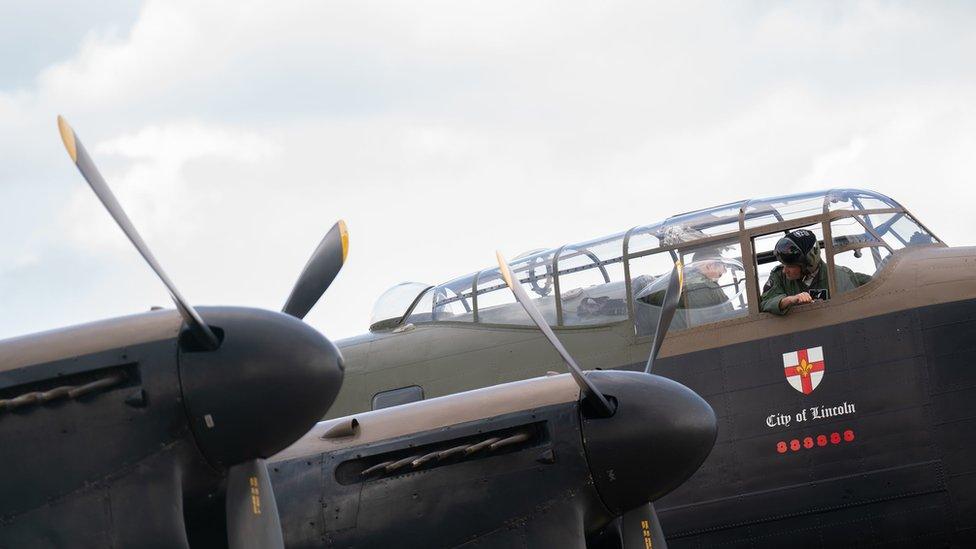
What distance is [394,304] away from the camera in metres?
16.2

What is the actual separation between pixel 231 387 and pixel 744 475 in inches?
252

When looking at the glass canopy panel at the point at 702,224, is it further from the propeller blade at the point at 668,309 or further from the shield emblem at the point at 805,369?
the propeller blade at the point at 668,309

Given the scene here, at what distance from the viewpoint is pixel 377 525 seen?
10789mm

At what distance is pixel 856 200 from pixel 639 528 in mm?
5227

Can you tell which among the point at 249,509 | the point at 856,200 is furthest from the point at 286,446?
the point at 856,200

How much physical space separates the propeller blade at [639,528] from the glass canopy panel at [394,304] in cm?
560

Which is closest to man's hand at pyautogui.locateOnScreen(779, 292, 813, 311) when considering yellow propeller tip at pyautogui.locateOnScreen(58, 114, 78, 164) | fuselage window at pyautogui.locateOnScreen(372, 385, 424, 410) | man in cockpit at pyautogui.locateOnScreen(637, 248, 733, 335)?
man in cockpit at pyautogui.locateOnScreen(637, 248, 733, 335)

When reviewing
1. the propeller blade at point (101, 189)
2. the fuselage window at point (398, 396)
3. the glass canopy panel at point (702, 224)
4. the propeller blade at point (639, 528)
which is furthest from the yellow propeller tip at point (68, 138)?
the glass canopy panel at point (702, 224)

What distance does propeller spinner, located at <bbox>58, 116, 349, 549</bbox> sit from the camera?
8859 millimetres

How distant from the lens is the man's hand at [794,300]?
44.6 ft

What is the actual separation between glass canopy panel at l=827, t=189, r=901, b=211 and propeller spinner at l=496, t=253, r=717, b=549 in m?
4.42

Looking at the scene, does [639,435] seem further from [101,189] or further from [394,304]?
[394,304]

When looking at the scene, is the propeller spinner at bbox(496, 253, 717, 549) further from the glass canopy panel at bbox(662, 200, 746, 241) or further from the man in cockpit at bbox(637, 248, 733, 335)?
the glass canopy panel at bbox(662, 200, 746, 241)

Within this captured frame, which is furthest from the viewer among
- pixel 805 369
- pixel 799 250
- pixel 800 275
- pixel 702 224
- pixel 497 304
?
pixel 497 304
